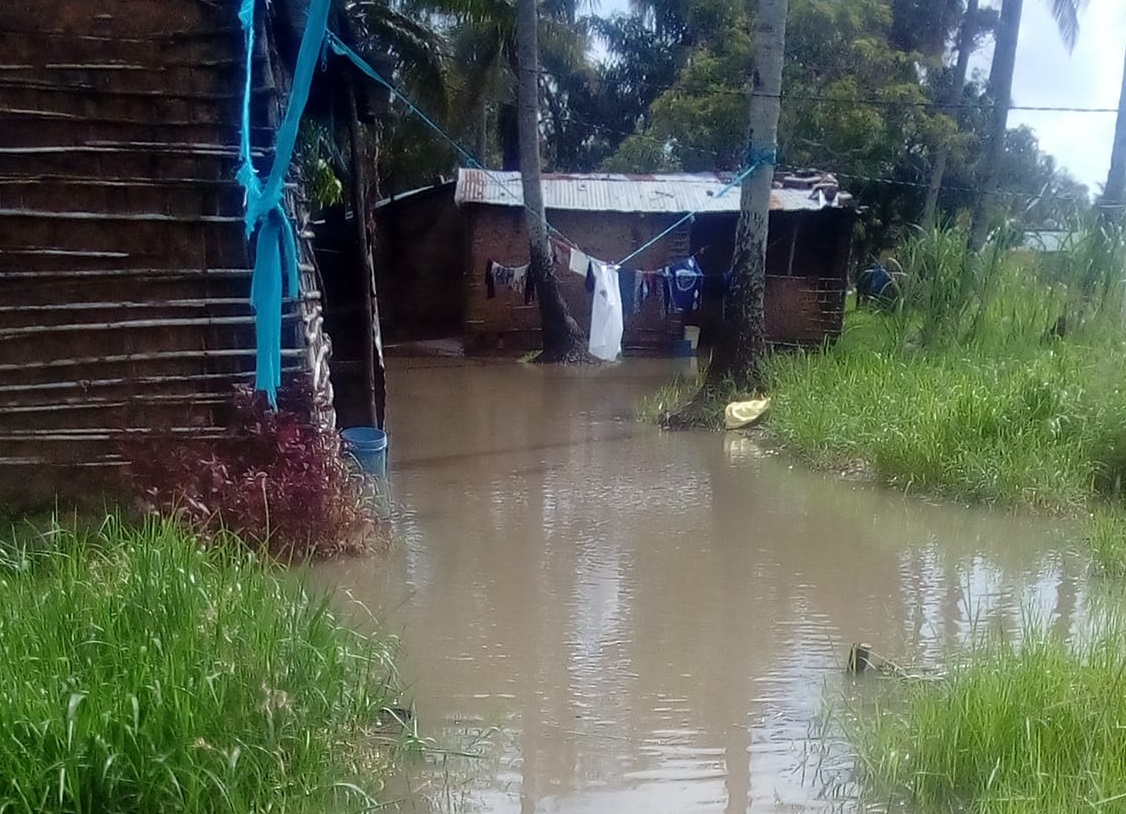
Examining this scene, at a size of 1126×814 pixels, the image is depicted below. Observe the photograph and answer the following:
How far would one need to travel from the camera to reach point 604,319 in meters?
14.0

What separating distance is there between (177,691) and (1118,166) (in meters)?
12.3

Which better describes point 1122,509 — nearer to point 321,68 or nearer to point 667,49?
point 321,68

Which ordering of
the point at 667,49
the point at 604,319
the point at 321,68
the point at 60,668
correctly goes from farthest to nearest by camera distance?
the point at 667,49 → the point at 604,319 → the point at 321,68 → the point at 60,668

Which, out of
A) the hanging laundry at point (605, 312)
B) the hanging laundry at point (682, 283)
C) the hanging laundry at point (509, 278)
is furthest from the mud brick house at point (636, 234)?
the hanging laundry at point (605, 312)

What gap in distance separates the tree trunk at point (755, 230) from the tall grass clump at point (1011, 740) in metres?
6.92

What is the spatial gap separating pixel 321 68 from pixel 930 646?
551 centimetres

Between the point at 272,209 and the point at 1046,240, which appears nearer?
the point at 272,209

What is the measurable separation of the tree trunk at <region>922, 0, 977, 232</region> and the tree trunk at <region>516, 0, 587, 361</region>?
7528 mm

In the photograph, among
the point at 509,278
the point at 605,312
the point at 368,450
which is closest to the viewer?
the point at 368,450

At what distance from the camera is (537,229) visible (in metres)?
15.5

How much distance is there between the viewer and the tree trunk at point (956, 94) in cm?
1936

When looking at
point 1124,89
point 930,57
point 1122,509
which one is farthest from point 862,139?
point 1122,509

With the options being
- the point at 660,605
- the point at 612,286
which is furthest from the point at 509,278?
the point at 660,605

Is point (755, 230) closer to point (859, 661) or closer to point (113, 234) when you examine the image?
point (113, 234)
